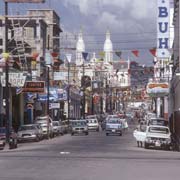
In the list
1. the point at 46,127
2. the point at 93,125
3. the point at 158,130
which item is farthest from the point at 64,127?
the point at 158,130

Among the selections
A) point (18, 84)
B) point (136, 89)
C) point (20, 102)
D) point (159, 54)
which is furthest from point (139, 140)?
point (136, 89)

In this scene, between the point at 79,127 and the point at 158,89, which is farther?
the point at 158,89

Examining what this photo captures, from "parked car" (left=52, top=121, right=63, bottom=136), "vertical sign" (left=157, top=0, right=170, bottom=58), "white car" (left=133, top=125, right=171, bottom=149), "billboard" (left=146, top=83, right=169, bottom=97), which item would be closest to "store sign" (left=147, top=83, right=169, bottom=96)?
"billboard" (left=146, top=83, right=169, bottom=97)

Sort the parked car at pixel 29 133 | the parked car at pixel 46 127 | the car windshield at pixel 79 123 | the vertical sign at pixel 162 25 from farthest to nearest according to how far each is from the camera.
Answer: the car windshield at pixel 79 123, the parked car at pixel 46 127, the parked car at pixel 29 133, the vertical sign at pixel 162 25

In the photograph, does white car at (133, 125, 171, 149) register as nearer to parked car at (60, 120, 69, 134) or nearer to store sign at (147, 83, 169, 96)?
parked car at (60, 120, 69, 134)

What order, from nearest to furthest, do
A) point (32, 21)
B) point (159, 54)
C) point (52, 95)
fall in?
1. point (159, 54)
2. point (52, 95)
3. point (32, 21)

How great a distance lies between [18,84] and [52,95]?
28.9 m

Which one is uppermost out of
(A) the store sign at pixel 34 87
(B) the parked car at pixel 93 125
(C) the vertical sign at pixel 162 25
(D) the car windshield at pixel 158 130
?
(C) the vertical sign at pixel 162 25

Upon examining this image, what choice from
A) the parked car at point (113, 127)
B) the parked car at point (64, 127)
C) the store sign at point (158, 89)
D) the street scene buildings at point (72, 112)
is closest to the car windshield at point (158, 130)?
the street scene buildings at point (72, 112)

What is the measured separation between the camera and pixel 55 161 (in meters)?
28.8

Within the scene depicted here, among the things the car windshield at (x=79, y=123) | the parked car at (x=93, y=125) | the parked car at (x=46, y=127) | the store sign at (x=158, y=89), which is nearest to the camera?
the parked car at (x=46, y=127)

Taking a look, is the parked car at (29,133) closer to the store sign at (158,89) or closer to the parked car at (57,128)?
the parked car at (57,128)

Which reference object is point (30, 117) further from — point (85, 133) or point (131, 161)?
point (131, 161)

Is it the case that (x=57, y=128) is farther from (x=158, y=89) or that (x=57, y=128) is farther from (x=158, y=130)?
(x=158, y=130)
